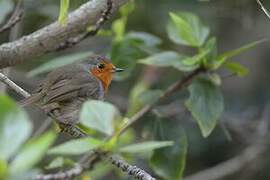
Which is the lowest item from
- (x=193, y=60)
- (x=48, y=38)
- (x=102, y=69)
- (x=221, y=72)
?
(x=221, y=72)

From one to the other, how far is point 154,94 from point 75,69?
3.62 feet

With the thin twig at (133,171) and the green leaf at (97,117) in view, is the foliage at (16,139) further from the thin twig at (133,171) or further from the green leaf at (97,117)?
the thin twig at (133,171)

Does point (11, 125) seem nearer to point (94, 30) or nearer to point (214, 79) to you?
point (94, 30)

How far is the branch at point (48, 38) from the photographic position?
394 cm

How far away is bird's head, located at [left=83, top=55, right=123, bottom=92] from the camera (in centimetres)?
530

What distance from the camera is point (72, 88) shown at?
4848 millimetres

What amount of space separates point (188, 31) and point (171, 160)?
2.54 feet

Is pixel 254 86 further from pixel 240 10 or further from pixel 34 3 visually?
pixel 34 3

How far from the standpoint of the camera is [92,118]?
214cm

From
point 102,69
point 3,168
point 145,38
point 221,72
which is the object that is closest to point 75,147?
point 3,168

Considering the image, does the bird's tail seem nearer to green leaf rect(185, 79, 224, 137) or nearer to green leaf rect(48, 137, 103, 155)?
green leaf rect(185, 79, 224, 137)

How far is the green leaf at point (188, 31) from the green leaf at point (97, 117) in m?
1.93

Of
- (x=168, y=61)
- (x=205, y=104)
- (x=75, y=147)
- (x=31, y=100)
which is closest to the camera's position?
(x=75, y=147)

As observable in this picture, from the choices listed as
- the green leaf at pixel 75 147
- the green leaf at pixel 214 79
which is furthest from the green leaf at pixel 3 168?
the green leaf at pixel 214 79
